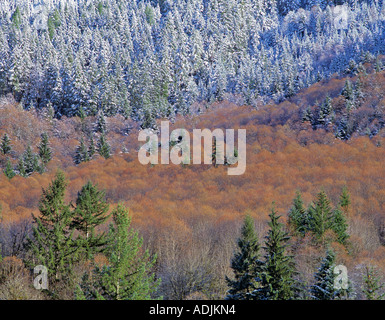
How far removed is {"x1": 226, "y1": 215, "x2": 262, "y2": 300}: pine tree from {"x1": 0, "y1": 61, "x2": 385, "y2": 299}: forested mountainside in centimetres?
15

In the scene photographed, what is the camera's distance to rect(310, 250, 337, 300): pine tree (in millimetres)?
18109

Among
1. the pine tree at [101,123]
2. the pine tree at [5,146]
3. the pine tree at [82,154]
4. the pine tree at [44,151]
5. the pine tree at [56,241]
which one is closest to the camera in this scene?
the pine tree at [56,241]

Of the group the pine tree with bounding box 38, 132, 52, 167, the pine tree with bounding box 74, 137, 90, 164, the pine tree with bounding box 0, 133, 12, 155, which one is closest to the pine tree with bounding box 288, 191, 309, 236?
the pine tree with bounding box 74, 137, 90, 164

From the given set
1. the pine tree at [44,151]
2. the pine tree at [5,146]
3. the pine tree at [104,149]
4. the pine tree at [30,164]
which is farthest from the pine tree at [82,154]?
the pine tree at [5,146]

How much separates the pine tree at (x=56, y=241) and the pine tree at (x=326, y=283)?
14255 mm

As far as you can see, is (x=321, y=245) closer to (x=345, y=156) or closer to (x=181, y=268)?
(x=181, y=268)

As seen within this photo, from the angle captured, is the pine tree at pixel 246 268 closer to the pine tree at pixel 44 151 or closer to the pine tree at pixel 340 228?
the pine tree at pixel 340 228

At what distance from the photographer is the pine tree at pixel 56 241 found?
22.9m

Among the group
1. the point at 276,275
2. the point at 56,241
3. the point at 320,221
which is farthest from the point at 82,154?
the point at 276,275

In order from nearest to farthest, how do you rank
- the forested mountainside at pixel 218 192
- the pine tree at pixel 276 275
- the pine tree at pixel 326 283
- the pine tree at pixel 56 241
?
the pine tree at pixel 326 283
the pine tree at pixel 276 275
the pine tree at pixel 56 241
the forested mountainside at pixel 218 192

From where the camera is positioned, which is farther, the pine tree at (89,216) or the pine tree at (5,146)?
the pine tree at (5,146)

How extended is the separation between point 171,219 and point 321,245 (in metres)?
18.7
